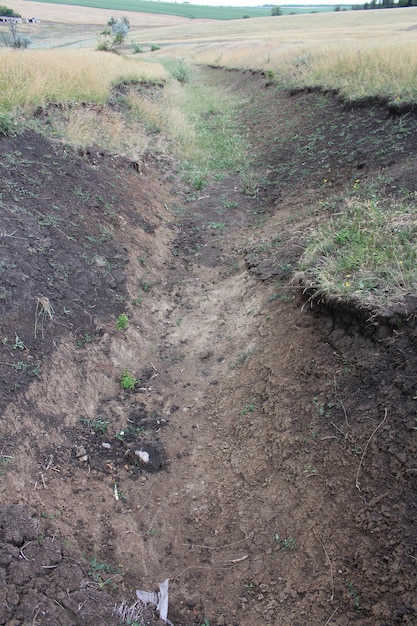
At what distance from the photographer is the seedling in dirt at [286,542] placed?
3.28 m

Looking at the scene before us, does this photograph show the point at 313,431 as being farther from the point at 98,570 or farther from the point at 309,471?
the point at 98,570

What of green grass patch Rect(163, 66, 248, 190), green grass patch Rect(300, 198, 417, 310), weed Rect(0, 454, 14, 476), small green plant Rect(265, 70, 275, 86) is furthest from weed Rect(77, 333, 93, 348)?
small green plant Rect(265, 70, 275, 86)

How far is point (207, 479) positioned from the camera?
3.99 meters

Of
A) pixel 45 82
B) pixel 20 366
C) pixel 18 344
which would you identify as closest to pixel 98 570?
pixel 20 366

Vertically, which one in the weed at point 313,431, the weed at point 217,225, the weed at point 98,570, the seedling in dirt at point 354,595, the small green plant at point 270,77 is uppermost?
the small green plant at point 270,77

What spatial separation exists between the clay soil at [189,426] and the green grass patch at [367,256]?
23 cm

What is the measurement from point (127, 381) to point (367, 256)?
2.84 metres

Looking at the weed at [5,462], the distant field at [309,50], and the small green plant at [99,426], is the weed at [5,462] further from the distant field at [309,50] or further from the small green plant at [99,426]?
the distant field at [309,50]

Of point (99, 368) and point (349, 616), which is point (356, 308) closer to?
point (349, 616)

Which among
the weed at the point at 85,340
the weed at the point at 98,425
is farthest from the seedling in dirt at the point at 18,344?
the weed at the point at 98,425

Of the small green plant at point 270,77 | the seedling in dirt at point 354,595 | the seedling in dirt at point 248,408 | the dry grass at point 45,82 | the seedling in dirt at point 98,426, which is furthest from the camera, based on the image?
the small green plant at point 270,77

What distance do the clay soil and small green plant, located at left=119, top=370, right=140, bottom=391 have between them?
0.16 ft

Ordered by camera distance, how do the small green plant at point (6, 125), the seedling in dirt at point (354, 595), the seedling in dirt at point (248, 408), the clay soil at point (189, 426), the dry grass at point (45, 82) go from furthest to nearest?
1. the dry grass at point (45, 82)
2. the small green plant at point (6, 125)
3. the seedling in dirt at point (248, 408)
4. the clay soil at point (189, 426)
5. the seedling in dirt at point (354, 595)

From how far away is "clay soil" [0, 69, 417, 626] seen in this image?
296 centimetres
